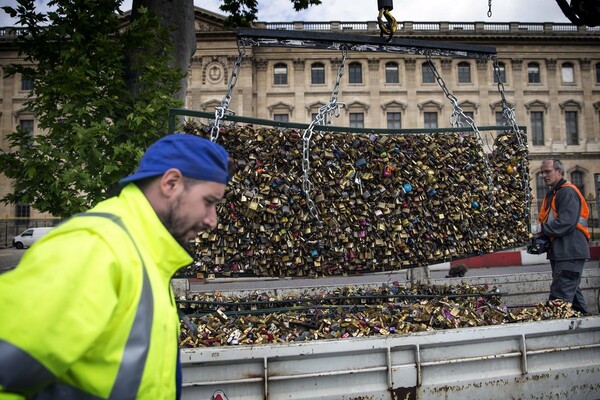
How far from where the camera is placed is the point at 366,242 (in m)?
4.13

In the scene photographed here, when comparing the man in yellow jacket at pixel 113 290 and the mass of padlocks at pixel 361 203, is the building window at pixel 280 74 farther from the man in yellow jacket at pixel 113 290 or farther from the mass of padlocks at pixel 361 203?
the man in yellow jacket at pixel 113 290

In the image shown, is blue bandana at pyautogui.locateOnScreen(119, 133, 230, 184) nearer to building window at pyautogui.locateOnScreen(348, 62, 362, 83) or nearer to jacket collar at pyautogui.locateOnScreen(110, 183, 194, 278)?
jacket collar at pyautogui.locateOnScreen(110, 183, 194, 278)

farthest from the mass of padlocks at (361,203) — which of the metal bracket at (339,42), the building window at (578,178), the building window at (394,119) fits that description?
the building window at (578,178)

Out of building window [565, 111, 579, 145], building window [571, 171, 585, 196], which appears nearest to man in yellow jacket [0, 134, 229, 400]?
building window [571, 171, 585, 196]

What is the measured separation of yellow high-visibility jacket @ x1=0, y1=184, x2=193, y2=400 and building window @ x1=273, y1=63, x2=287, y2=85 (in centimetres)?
4127

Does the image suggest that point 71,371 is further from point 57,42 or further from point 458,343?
point 57,42

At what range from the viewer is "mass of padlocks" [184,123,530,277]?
12.4ft

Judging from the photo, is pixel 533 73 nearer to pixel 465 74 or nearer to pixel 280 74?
pixel 465 74

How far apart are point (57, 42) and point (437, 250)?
457cm

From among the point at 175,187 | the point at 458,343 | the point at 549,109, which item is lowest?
the point at 458,343

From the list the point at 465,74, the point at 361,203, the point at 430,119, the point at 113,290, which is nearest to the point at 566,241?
the point at 361,203

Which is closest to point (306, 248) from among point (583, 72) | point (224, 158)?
point (224, 158)

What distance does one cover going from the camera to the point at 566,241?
15.0ft

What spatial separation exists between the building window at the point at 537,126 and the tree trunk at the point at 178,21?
1676 inches
